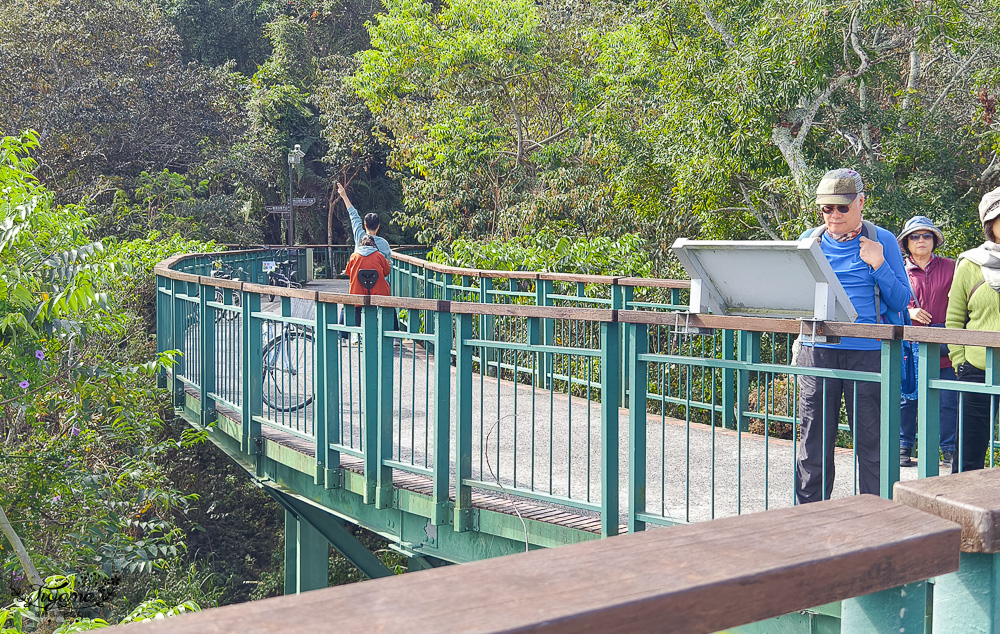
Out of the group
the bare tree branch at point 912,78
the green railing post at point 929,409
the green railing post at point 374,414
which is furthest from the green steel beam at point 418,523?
the bare tree branch at point 912,78

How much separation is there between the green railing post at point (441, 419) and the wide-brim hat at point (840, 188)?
210 centimetres

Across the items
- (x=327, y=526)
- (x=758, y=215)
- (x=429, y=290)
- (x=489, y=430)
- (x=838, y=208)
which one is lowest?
(x=327, y=526)

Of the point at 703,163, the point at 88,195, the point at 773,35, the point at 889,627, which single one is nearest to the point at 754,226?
the point at 703,163

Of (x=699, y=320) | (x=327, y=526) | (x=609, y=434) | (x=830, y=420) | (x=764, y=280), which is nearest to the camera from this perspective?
(x=764, y=280)

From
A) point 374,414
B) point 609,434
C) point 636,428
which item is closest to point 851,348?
point 636,428

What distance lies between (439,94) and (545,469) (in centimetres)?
1736

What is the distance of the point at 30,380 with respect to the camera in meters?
8.76

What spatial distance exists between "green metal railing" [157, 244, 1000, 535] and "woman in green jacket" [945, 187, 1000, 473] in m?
0.86

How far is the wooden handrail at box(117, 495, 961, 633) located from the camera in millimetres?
957

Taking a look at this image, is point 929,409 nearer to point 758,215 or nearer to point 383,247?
point 383,247

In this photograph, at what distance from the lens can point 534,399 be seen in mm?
5375

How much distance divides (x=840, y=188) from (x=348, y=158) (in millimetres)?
28749

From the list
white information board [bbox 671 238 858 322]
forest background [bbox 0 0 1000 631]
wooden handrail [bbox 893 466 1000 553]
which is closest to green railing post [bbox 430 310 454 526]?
white information board [bbox 671 238 858 322]

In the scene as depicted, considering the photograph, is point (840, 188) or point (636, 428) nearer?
point (840, 188)
